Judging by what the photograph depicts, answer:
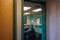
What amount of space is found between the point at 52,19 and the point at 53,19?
3cm

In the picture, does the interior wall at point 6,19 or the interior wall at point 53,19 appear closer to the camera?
the interior wall at point 6,19

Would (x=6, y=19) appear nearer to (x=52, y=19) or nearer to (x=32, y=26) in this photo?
(x=52, y=19)

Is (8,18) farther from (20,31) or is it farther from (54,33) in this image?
(54,33)

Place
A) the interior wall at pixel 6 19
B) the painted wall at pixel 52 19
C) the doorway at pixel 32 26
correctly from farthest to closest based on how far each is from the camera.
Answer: the doorway at pixel 32 26 → the painted wall at pixel 52 19 → the interior wall at pixel 6 19

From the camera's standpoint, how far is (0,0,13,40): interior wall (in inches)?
61.3

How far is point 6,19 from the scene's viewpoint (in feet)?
5.22

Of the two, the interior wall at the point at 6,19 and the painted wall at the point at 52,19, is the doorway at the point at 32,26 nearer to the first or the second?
the painted wall at the point at 52,19

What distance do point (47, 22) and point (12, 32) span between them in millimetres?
860

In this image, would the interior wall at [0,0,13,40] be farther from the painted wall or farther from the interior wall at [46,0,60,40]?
the interior wall at [46,0,60,40]

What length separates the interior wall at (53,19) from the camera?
181 cm

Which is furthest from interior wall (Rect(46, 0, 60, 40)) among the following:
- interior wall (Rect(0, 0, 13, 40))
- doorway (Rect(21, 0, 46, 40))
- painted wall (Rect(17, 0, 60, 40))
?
interior wall (Rect(0, 0, 13, 40))

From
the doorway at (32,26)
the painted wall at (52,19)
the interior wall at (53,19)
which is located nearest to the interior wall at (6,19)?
the painted wall at (52,19)

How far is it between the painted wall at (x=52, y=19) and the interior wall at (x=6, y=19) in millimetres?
147

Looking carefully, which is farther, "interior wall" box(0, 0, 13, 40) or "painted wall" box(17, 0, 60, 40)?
"painted wall" box(17, 0, 60, 40)
